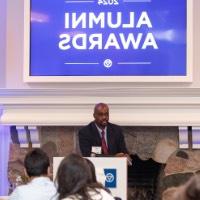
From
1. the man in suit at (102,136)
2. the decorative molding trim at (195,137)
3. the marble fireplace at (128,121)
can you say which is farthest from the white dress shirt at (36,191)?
the decorative molding trim at (195,137)

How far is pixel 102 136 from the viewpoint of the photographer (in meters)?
4.61

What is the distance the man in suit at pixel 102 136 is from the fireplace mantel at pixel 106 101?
263 millimetres

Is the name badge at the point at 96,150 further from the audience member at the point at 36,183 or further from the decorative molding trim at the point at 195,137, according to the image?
the audience member at the point at 36,183

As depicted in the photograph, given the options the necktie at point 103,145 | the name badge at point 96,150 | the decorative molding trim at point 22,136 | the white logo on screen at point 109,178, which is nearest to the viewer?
the white logo on screen at point 109,178

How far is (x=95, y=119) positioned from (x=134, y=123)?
0.44 metres

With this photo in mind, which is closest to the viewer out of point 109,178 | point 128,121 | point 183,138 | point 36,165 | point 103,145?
point 36,165

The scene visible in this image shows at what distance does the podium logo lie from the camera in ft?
11.5

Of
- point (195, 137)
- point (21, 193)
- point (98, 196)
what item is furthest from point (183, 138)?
point (98, 196)

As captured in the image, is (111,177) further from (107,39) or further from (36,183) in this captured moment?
(107,39)

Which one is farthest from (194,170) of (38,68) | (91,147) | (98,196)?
(98,196)

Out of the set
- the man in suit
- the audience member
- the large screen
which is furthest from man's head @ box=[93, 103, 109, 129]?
the audience member

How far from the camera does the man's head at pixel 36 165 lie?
2512 mm

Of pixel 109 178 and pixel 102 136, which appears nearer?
pixel 109 178

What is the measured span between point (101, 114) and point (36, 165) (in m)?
2.11
